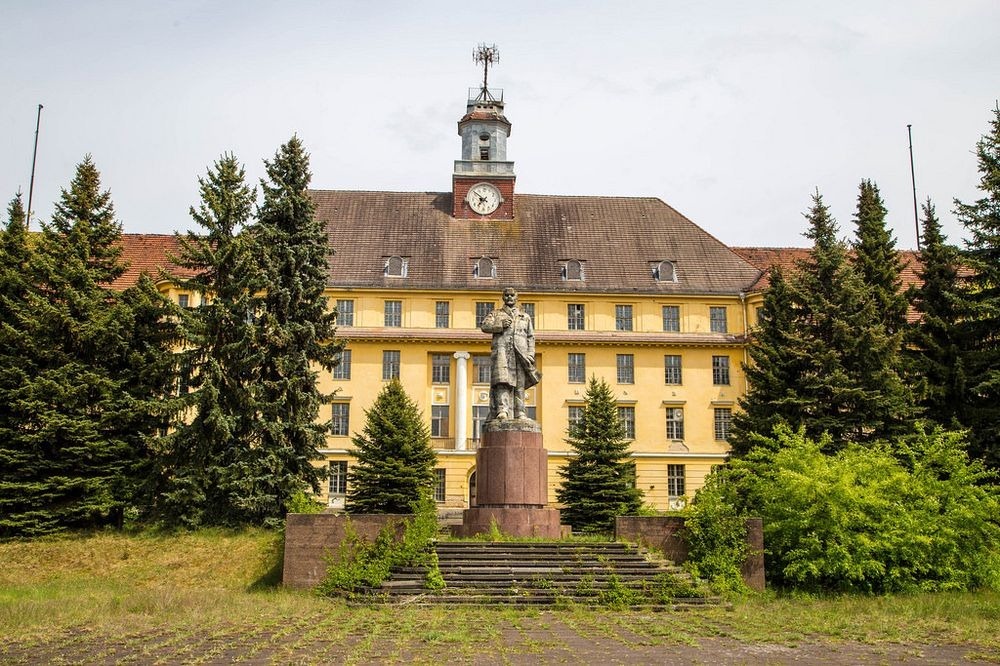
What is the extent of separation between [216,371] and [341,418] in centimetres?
1512

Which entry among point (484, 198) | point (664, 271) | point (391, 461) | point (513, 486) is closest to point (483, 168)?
point (484, 198)

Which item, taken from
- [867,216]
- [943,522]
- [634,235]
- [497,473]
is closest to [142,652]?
[497,473]

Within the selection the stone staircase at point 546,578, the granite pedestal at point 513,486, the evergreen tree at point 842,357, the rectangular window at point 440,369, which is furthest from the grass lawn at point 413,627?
the rectangular window at point 440,369

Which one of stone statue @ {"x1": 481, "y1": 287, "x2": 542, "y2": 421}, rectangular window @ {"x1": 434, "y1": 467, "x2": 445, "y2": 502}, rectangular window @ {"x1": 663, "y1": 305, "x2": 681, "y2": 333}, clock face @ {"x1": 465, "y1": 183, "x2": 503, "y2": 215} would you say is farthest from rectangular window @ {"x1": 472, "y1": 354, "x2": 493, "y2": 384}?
stone statue @ {"x1": 481, "y1": 287, "x2": 542, "y2": 421}

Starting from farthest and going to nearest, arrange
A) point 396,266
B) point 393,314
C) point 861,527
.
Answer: point 396,266 → point 393,314 → point 861,527

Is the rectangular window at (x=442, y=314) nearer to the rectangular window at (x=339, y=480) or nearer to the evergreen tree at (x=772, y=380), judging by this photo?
the rectangular window at (x=339, y=480)

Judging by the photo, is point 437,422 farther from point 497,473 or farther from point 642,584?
point 642,584

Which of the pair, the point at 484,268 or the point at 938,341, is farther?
the point at 484,268

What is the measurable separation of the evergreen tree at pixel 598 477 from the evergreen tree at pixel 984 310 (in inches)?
430

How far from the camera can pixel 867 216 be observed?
3528 centimetres

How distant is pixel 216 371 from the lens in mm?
28797

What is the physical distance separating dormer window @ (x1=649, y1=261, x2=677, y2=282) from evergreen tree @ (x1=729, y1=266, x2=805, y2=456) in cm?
1212

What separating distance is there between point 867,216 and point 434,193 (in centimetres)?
2258

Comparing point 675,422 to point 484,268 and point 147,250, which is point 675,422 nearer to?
point 484,268
